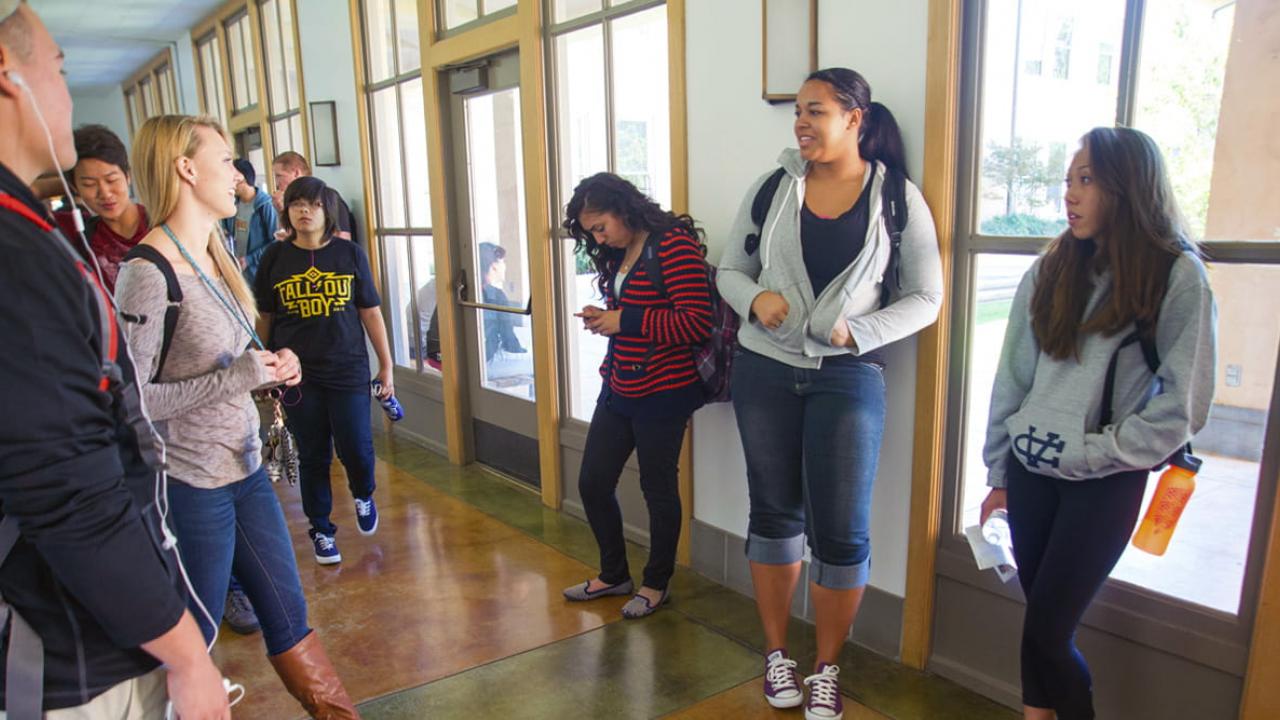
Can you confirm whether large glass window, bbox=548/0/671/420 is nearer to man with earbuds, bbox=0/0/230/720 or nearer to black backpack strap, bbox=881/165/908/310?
black backpack strap, bbox=881/165/908/310

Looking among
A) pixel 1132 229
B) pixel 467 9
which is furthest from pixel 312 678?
pixel 467 9

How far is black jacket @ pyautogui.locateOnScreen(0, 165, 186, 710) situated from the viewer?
0.83 metres

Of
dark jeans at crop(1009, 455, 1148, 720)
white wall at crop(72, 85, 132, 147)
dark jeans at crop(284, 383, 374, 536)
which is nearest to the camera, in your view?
dark jeans at crop(1009, 455, 1148, 720)

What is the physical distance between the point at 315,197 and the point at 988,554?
252 centimetres

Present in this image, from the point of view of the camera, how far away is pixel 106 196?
2645mm

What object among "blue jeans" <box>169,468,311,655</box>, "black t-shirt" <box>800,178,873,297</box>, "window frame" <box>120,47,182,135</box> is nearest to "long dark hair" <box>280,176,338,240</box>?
"blue jeans" <box>169,468,311,655</box>

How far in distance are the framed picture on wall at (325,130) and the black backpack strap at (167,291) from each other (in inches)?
157

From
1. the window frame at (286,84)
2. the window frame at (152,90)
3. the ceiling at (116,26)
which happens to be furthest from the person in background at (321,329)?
the window frame at (152,90)

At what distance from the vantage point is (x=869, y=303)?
2197 mm

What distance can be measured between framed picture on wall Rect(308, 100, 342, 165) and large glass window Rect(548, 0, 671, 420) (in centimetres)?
237

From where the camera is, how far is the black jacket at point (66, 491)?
83 centimetres

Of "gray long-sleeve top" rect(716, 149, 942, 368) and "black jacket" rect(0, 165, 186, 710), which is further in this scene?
"gray long-sleeve top" rect(716, 149, 942, 368)

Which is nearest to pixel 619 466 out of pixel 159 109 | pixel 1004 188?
pixel 1004 188

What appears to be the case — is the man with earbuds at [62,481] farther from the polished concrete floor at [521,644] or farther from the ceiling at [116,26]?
the ceiling at [116,26]
